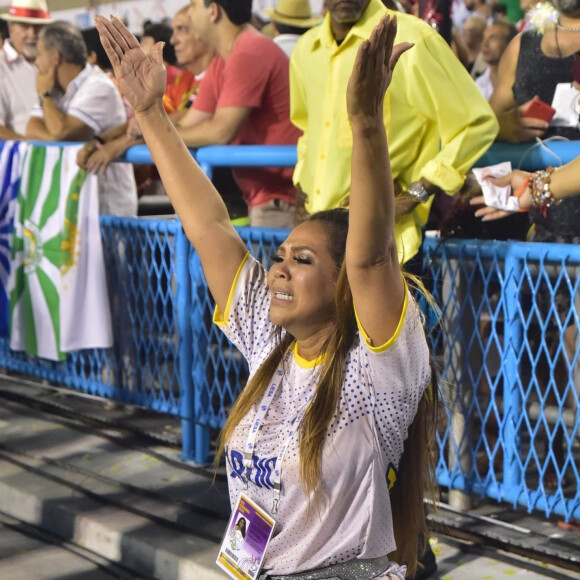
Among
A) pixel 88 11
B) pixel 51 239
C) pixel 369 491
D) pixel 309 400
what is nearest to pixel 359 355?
pixel 309 400

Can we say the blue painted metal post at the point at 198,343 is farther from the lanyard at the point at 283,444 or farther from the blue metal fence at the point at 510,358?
the lanyard at the point at 283,444

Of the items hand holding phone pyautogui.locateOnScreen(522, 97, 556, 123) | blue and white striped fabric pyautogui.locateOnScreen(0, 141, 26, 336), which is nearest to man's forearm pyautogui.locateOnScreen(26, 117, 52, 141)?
blue and white striped fabric pyautogui.locateOnScreen(0, 141, 26, 336)

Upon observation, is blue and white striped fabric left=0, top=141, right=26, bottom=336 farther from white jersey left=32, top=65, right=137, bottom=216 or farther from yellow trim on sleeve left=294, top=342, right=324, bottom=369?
yellow trim on sleeve left=294, top=342, right=324, bottom=369

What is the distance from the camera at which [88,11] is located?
33.1 ft

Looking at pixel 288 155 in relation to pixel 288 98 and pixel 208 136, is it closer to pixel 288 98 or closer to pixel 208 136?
pixel 208 136

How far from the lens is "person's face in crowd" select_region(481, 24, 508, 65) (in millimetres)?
6321

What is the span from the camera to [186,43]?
621cm

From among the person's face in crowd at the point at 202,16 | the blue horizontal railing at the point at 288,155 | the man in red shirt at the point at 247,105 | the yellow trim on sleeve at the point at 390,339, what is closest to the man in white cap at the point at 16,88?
the blue horizontal railing at the point at 288,155

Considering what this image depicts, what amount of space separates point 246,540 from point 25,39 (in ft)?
18.8

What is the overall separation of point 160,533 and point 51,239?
1.76 meters

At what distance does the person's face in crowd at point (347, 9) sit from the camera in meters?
3.47

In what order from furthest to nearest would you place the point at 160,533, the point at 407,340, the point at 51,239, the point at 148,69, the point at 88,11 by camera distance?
the point at 88,11
the point at 51,239
the point at 160,533
the point at 148,69
the point at 407,340

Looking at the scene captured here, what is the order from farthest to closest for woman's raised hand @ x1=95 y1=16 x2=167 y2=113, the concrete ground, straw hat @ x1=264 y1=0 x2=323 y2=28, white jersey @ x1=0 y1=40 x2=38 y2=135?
white jersey @ x1=0 y1=40 x2=38 y2=135 < straw hat @ x1=264 y1=0 x2=323 y2=28 < the concrete ground < woman's raised hand @ x1=95 y1=16 x2=167 y2=113

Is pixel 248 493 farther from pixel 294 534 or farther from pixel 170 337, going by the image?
pixel 170 337
